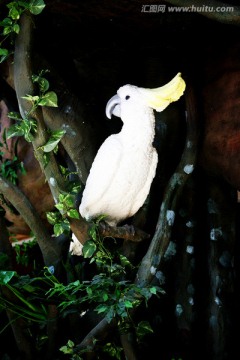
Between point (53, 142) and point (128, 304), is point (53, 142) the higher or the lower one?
the higher one

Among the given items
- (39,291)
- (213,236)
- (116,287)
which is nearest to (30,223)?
(39,291)

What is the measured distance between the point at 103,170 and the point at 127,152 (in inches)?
4.1

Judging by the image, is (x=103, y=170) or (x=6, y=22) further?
(x=103, y=170)

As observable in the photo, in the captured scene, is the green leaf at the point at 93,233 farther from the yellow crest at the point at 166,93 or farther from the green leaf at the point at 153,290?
the yellow crest at the point at 166,93

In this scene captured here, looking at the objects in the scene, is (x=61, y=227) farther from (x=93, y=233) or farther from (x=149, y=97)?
(x=149, y=97)

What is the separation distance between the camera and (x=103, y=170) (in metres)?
1.77

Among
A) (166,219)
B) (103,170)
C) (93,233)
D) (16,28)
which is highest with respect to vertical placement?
(16,28)

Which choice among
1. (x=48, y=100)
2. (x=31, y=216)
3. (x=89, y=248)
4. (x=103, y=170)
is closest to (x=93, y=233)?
(x=89, y=248)

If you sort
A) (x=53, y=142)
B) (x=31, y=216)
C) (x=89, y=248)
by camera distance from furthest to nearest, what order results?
(x=31, y=216), (x=89, y=248), (x=53, y=142)

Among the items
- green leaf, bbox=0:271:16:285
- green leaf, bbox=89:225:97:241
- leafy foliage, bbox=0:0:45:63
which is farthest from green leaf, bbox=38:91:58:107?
green leaf, bbox=0:271:16:285

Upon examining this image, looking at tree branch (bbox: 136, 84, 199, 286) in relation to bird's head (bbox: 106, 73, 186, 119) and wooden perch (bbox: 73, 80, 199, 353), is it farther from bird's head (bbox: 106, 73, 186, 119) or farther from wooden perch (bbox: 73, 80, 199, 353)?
bird's head (bbox: 106, 73, 186, 119)

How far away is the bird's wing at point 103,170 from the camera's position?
1.76 metres

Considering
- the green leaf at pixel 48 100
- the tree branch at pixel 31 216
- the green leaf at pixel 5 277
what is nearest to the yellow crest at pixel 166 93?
the green leaf at pixel 48 100

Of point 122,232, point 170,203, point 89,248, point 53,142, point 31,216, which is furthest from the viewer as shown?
point 170,203
